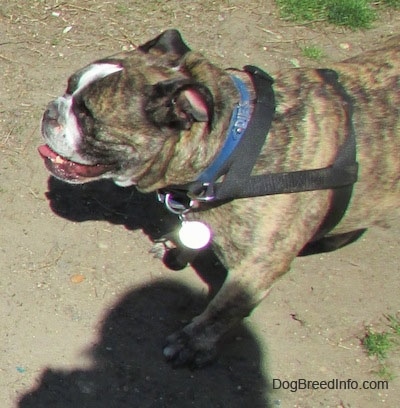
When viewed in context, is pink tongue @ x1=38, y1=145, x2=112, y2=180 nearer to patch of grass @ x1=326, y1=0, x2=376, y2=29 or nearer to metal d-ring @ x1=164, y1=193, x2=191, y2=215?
metal d-ring @ x1=164, y1=193, x2=191, y2=215

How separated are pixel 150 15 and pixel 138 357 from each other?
8.57 feet

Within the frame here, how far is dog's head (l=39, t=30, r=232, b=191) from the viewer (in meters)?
3.08

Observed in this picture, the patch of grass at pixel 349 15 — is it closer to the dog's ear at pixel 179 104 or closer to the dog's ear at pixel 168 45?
the dog's ear at pixel 168 45

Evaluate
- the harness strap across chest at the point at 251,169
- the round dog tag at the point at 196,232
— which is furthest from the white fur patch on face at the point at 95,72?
the round dog tag at the point at 196,232

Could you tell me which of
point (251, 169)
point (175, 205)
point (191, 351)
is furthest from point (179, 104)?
point (191, 351)

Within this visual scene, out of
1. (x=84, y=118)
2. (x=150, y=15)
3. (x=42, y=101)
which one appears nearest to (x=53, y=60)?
(x=42, y=101)

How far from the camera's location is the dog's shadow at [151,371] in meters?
3.54

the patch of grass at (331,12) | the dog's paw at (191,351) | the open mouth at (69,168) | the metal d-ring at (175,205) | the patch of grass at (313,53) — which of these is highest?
the open mouth at (69,168)

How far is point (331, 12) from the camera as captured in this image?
5465 millimetres

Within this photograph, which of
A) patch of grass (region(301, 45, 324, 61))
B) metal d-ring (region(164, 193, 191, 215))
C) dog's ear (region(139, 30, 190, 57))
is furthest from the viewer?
patch of grass (region(301, 45, 324, 61))

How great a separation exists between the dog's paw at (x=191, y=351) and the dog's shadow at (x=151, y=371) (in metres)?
0.04

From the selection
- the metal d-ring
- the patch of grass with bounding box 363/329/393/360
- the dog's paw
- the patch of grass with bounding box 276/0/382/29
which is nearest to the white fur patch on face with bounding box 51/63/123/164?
the metal d-ring

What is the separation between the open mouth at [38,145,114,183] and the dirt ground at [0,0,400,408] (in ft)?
2.25

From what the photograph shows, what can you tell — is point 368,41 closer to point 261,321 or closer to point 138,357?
point 261,321
